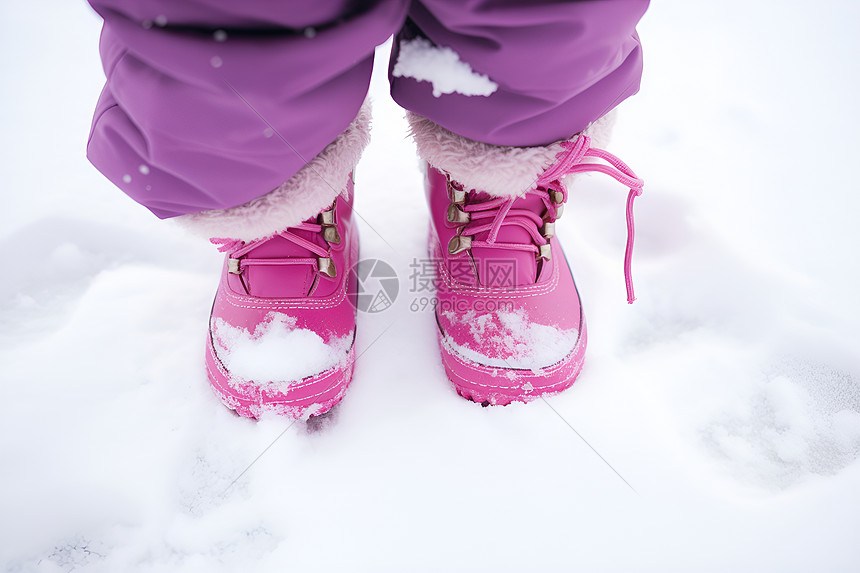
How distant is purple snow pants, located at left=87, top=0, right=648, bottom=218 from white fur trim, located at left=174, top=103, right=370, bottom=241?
0.02m

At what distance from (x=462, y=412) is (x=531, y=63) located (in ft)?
Answer: 1.39

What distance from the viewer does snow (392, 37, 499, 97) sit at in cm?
47

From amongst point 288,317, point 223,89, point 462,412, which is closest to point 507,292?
point 462,412

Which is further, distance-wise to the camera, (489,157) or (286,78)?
(489,157)

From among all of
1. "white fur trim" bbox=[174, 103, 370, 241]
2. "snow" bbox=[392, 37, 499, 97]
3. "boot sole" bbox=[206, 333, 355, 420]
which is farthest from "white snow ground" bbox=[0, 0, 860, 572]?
"snow" bbox=[392, 37, 499, 97]

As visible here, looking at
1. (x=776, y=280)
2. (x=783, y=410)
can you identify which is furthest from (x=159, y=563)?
(x=776, y=280)

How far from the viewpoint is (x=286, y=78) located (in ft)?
1.35

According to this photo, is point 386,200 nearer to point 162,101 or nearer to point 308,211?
point 308,211

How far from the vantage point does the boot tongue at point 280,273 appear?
0.63 m

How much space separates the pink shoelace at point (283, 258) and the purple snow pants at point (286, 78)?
0.35 feet

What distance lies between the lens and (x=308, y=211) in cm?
54

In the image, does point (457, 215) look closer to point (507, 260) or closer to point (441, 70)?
point (507, 260)

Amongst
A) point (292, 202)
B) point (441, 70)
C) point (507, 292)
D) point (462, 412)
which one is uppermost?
point (441, 70)

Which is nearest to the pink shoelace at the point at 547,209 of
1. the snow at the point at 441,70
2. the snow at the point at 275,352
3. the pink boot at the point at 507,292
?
the pink boot at the point at 507,292
